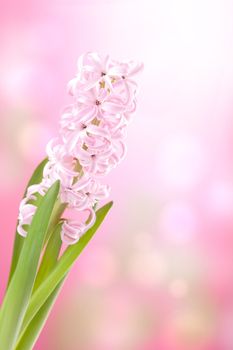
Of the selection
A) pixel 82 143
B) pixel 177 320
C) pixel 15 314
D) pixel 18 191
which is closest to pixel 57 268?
pixel 15 314

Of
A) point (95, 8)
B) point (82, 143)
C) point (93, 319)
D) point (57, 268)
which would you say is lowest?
point (93, 319)

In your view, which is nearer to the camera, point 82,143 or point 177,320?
point 82,143

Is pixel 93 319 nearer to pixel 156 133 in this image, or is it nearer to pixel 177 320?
pixel 177 320

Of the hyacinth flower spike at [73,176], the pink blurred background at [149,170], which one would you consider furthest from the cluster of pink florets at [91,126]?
the pink blurred background at [149,170]

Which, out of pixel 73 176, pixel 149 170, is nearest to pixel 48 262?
pixel 73 176

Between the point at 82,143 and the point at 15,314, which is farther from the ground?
the point at 82,143

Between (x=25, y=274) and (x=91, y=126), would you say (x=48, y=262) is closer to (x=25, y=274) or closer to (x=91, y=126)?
(x=25, y=274)

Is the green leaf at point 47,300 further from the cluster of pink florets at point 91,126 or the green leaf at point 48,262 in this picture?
the cluster of pink florets at point 91,126
